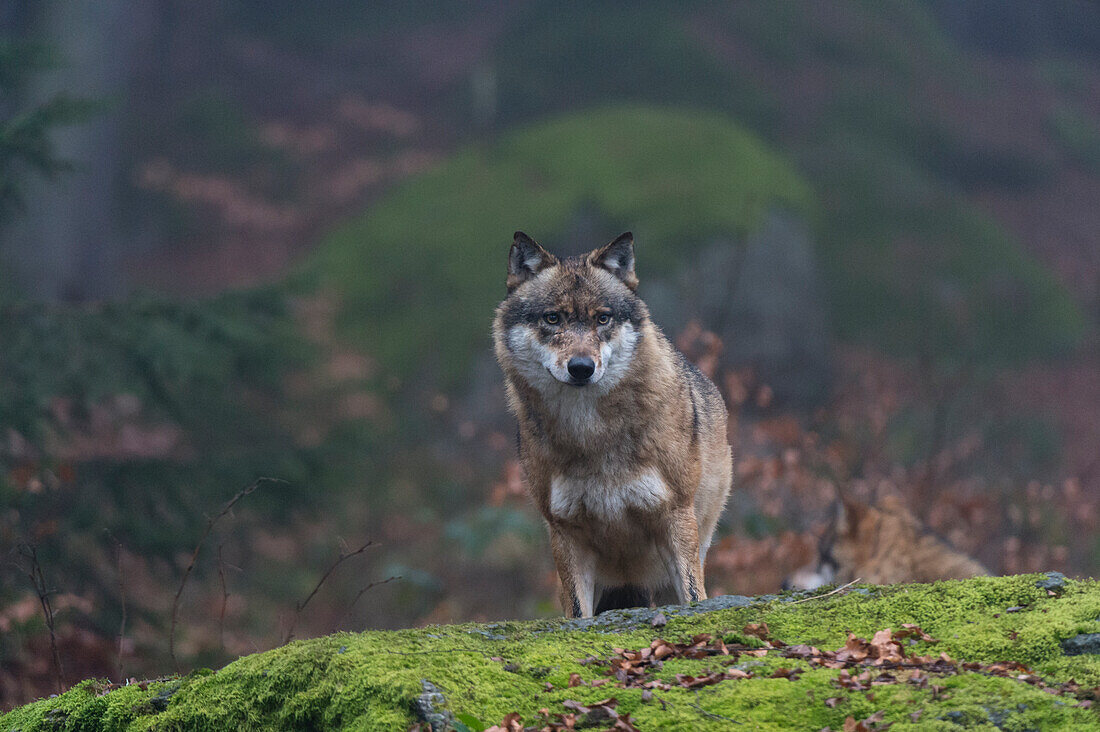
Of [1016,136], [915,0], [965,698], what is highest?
[915,0]

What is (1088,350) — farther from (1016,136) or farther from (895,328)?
(1016,136)

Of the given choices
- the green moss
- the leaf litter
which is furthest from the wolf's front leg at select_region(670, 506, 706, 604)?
the green moss

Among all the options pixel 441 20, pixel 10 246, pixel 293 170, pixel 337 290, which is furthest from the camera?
pixel 441 20

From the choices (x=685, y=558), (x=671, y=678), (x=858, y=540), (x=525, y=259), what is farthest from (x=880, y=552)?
(x=671, y=678)

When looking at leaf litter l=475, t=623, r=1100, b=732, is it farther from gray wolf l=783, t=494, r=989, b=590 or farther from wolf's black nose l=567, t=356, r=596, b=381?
gray wolf l=783, t=494, r=989, b=590

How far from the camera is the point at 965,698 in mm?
3330

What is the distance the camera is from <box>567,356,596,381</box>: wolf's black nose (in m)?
5.36

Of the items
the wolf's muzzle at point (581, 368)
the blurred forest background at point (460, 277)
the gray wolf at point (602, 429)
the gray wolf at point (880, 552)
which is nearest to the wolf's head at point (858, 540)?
the gray wolf at point (880, 552)

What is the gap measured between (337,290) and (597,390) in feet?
40.9

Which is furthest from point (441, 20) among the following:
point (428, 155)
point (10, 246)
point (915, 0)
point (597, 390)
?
point (597, 390)

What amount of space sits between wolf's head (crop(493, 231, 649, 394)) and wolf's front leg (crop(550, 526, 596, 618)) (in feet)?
2.81

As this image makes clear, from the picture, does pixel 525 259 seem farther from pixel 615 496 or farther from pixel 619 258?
pixel 615 496

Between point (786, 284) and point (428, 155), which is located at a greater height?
point (428, 155)

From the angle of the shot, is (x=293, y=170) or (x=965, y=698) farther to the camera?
(x=293, y=170)
